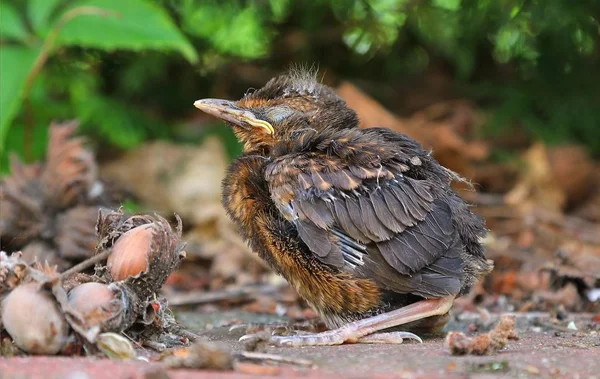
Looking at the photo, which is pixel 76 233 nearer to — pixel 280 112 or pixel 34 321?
pixel 280 112

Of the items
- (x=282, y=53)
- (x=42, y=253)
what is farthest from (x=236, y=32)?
(x=42, y=253)

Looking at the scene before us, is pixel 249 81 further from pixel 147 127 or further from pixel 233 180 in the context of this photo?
pixel 233 180

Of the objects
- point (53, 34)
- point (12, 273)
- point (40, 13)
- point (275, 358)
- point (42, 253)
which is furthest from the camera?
point (40, 13)

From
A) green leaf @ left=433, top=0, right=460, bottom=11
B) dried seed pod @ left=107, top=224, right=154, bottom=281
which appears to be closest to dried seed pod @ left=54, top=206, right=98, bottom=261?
dried seed pod @ left=107, top=224, right=154, bottom=281

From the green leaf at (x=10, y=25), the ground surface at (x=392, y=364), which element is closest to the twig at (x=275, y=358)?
the ground surface at (x=392, y=364)

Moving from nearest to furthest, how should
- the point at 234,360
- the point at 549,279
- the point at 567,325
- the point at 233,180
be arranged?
the point at 234,360, the point at 233,180, the point at 567,325, the point at 549,279

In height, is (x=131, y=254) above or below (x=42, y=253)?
above

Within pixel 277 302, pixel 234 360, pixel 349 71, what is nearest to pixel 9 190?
pixel 277 302
